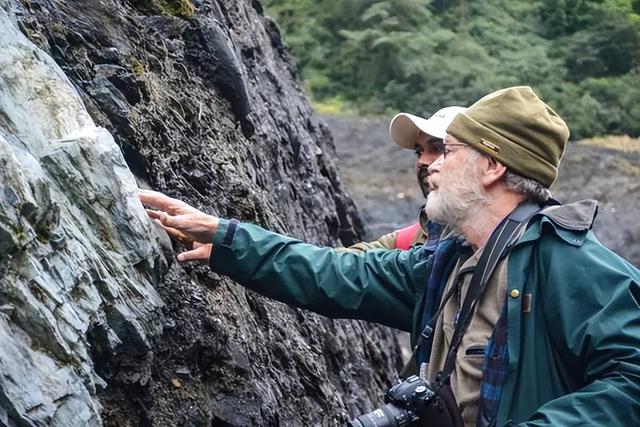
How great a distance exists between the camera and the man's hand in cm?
449

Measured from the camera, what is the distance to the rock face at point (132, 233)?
3406mm

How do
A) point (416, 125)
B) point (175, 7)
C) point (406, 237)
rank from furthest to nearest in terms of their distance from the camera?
1. point (406, 237)
2. point (175, 7)
3. point (416, 125)

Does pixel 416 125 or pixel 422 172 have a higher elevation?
pixel 416 125

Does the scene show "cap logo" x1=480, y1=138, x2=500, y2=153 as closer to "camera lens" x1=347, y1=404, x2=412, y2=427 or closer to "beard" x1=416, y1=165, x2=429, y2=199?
"camera lens" x1=347, y1=404, x2=412, y2=427

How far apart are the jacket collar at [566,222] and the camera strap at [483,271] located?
0.07 meters

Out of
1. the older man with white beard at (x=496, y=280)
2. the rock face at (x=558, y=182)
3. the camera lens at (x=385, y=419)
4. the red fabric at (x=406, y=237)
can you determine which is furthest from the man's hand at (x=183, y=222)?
the rock face at (x=558, y=182)

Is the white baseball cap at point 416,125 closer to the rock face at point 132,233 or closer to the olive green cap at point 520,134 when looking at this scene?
the rock face at point 132,233

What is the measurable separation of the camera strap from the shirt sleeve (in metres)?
0.72

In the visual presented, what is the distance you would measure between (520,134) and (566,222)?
1.61 ft

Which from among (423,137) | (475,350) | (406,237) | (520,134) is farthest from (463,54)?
(475,350)

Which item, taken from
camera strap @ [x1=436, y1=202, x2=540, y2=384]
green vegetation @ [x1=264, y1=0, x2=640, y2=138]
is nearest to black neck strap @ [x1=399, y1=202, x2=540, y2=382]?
camera strap @ [x1=436, y1=202, x2=540, y2=384]

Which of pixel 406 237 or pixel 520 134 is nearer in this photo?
pixel 520 134

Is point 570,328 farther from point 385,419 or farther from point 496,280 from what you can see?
point 385,419

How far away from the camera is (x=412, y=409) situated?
12.3 feet
